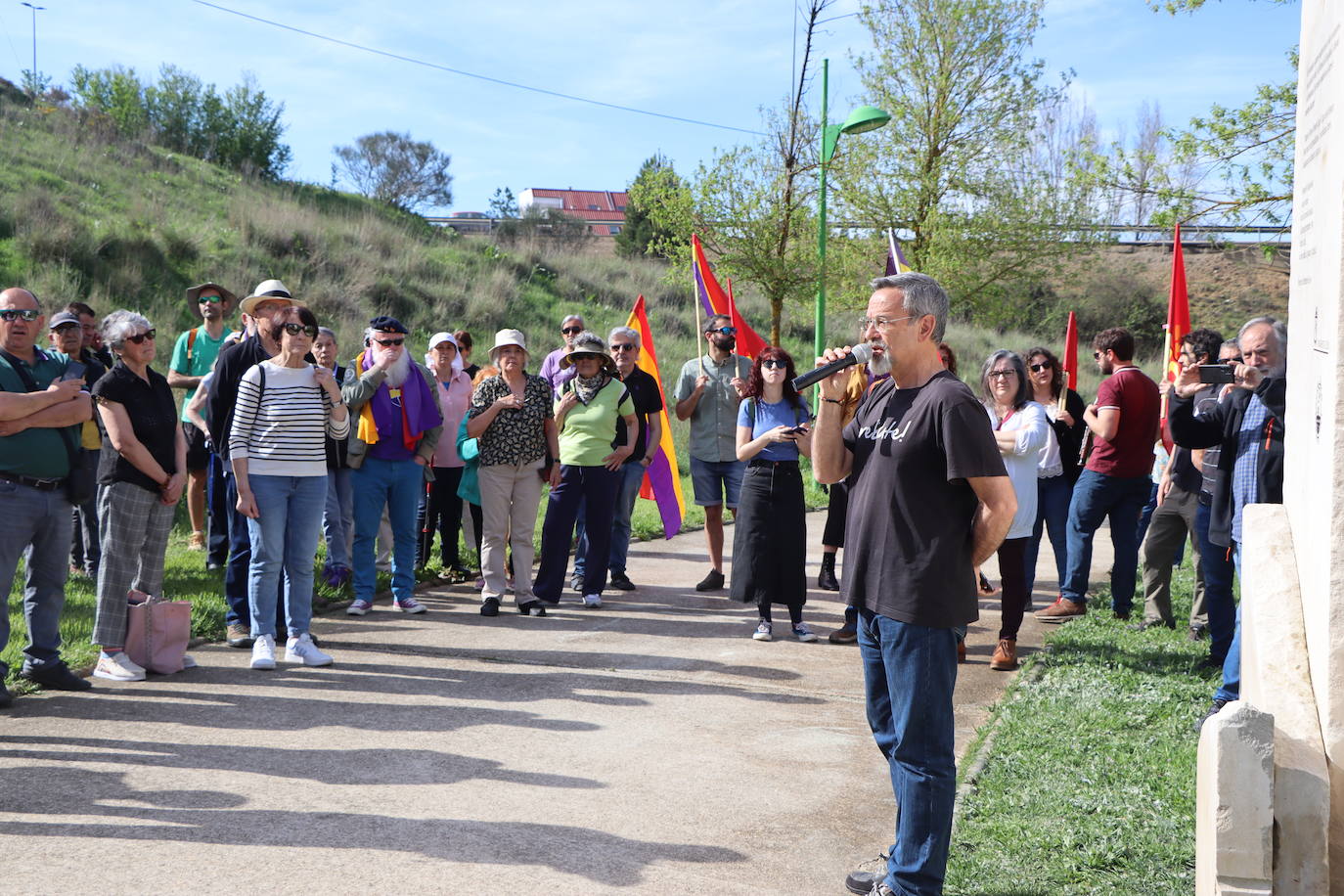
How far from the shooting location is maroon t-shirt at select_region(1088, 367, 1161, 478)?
8.49m

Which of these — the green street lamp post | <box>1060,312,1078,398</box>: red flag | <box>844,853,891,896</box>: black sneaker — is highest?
the green street lamp post

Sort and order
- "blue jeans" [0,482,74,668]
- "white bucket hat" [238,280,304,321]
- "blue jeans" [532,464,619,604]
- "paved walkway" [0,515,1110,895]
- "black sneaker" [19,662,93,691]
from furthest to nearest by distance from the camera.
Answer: "blue jeans" [532,464,619,604], "white bucket hat" [238,280,304,321], "black sneaker" [19,662,93,691], "blue jeans" [0,482,74,668], "paved walkway" [0,515,1110,895]

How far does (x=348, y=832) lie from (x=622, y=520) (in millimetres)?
5563

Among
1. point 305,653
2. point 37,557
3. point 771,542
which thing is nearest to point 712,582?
point 771,542

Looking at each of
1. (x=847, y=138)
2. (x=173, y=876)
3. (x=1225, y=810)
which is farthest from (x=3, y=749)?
(x=847, y=138)

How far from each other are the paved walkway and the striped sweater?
1192 mm

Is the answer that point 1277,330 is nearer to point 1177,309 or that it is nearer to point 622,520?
point 1177,309

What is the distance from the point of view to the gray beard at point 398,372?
832 centimetres

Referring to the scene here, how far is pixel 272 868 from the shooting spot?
13.0 feet

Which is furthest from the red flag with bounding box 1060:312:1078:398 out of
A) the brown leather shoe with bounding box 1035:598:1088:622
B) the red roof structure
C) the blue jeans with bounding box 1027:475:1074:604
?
the red roof structure

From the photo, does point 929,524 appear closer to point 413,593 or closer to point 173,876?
point 173,876

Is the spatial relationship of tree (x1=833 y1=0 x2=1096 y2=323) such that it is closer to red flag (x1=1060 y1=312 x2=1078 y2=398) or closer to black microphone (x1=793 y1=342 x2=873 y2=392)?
red flag (x1=1060 y1=312 x2=1078 y2=398)

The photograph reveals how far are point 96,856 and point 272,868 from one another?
0.62 meters

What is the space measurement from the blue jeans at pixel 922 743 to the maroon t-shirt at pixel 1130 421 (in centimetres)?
544
